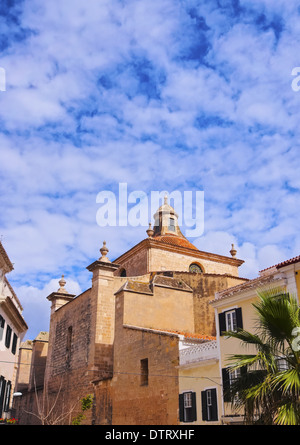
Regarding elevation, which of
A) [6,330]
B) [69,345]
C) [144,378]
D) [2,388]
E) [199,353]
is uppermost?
[69,345]

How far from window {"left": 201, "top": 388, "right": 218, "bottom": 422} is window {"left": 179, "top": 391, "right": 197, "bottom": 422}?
543 mm

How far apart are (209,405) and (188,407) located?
3.79 feet

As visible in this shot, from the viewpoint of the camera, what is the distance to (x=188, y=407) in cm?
1762

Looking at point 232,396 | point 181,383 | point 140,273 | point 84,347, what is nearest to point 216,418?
point 181,383

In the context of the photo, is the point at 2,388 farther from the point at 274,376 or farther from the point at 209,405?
the point at 274,376

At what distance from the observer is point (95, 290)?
2683 centimetres

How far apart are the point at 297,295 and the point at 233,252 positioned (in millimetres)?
23111

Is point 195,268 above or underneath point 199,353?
above

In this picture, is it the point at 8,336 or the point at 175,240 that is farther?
the point at 175,240

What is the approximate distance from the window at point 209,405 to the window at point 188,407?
0.54 metres

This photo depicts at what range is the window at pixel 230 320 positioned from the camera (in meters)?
16.8

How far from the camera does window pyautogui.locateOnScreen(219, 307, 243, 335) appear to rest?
55.0ft

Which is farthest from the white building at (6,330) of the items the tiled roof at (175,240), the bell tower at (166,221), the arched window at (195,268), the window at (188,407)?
the bell tower at (166,221)

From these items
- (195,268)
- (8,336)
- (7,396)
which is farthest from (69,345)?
(195,268)
